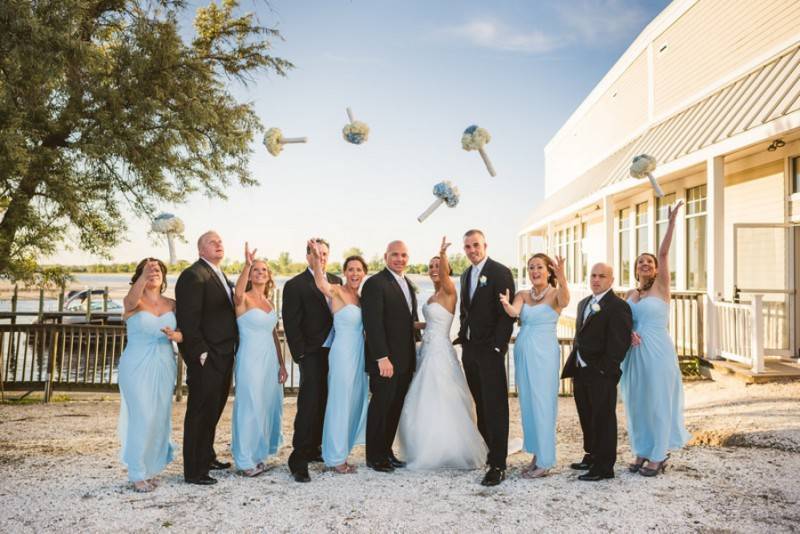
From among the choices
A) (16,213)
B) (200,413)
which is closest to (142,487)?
(200,413)

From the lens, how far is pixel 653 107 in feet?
53.7

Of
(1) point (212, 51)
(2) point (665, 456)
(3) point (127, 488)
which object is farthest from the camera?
(1) point (212, 51)

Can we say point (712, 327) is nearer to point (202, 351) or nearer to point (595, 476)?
point (595, 476)

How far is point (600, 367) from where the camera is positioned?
5.14 meters

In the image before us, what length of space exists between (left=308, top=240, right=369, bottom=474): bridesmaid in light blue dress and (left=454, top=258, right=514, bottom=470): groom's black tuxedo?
959mm

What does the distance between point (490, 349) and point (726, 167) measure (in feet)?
30.0

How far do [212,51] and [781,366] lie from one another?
1166 cm

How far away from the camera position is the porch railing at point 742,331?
934 cm

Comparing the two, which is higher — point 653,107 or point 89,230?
point 653,107

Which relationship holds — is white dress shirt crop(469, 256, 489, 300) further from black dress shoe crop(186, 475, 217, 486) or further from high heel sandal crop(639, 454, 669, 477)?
black dress shoe crop(186, 475, 217, 486)

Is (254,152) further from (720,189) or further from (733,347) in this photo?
(733,347)

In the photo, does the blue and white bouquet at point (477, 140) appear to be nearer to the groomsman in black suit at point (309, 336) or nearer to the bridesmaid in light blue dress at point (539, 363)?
the bridesmaid in light blue dress at point (539, 363)

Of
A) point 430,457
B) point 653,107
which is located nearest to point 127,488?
point 430,457

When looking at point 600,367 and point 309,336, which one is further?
point 309,336
